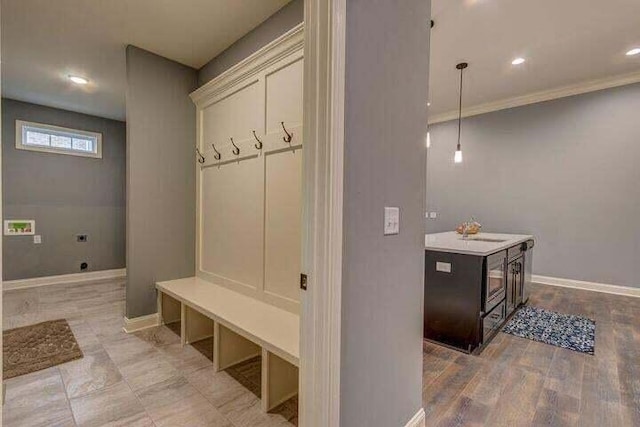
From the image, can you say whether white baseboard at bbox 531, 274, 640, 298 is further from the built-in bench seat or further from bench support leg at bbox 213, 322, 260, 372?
bench support leg at bbox 213, 322, 260, 372

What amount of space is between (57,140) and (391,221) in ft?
18.7

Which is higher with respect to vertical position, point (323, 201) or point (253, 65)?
point (253, 65)

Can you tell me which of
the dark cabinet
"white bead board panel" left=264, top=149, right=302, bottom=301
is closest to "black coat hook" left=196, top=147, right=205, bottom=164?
"white bead board panel" left=264, top=149, right=302, bottom=301

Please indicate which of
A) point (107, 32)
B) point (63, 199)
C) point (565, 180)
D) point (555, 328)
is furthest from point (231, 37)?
point (565, 180)

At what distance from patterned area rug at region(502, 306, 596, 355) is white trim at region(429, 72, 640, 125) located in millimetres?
3233

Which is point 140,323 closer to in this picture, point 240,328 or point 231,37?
point 240,328

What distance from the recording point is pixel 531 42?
338 cm

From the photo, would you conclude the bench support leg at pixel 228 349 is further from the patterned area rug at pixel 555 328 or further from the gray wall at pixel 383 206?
the patterned area rug at pixel 555 328

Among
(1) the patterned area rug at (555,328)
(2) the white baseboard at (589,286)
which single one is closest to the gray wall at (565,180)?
(2) the white baseboard at (589,286)

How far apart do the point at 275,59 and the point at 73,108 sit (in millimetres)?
4315

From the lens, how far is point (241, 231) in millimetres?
2877

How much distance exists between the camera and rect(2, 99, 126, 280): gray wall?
4520 millimetres

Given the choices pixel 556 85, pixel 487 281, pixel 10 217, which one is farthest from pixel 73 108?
pixel 556 85

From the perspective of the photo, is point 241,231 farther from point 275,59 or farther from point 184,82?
point 184,82
